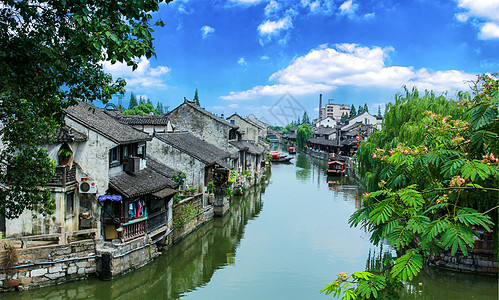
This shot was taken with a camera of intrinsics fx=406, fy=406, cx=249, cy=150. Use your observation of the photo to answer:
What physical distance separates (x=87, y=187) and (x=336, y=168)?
3868 cm

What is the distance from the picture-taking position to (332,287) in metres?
5.32

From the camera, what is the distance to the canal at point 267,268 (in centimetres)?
1423

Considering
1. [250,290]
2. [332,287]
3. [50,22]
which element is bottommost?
[250,290]

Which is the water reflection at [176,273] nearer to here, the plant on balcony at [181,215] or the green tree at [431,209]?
the plant on balcony at [181,215]

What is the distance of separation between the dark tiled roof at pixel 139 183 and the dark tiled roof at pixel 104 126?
151 centimetres

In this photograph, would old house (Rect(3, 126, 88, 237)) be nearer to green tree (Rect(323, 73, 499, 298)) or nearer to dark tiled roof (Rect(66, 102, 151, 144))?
dark tiled roof (Rect(66, 102, 151, 144))

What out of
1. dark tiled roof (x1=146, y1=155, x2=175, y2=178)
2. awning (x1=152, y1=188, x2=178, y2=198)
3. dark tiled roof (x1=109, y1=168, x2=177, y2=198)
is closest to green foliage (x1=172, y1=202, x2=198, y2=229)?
dark tiled roof (x1=109, y1=168, x2=177, y2=198)

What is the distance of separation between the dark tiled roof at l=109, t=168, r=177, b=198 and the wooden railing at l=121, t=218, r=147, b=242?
104 cm

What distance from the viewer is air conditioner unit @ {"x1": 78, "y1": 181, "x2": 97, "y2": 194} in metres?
14.3

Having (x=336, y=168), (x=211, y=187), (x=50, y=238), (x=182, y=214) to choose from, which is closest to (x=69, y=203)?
(x=50, y=238)

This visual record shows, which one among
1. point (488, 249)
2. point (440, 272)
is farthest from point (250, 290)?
point (488, 249)

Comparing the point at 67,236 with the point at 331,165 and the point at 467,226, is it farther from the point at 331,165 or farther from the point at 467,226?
the point at 331,165

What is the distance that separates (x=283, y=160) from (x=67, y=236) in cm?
5101

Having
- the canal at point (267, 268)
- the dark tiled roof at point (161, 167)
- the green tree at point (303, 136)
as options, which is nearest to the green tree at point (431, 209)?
the canal at point (267, 268)
